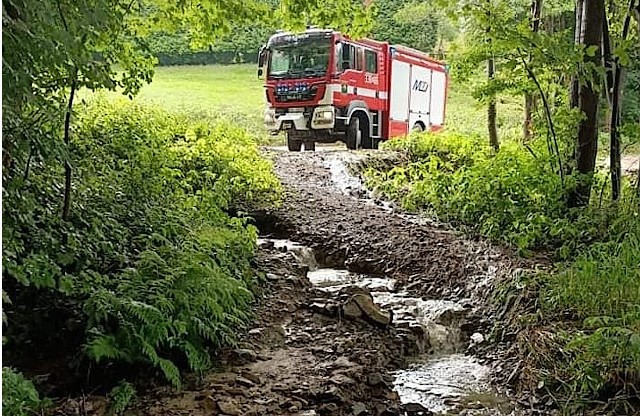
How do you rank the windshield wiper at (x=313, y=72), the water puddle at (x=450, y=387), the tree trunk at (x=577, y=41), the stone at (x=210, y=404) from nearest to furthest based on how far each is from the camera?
1. the stone at (x=210, y=404)
2. the water puddle at (x=450, y=387)
3. the tree trunk at (x=577, y=41)
4. the windshield wiper at (x=313, y=72)

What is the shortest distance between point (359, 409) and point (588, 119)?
4.50m

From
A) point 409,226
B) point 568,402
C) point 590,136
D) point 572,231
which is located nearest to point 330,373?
point 568,402

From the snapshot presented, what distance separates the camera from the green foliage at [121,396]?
3785 mm

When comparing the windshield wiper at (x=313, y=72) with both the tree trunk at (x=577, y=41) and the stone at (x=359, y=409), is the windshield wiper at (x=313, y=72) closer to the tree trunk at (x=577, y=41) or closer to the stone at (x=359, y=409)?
the tree trunk at (x=577, y=41)

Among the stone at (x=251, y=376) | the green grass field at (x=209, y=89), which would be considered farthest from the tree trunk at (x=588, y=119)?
the green grass field at (x=209, y=89)

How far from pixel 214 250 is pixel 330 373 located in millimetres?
1864

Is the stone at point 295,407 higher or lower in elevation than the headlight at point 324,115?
lower

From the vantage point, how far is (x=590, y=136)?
23.6 feet

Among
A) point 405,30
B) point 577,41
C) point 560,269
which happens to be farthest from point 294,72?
point 405,30

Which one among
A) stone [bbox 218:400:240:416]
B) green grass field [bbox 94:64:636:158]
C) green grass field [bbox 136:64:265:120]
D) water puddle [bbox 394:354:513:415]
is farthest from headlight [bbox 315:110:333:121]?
stone [bbox 218:400:240:416]

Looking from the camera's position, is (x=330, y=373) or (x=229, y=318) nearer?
(x=330, y=373)

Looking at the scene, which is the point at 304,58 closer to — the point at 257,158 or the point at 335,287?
the point at 257,158

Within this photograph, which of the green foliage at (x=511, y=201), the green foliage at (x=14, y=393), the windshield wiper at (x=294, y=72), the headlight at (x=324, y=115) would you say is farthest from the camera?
the windshield wiper at (x=294, y=72)

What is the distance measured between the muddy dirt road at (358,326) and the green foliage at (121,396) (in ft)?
0.21
